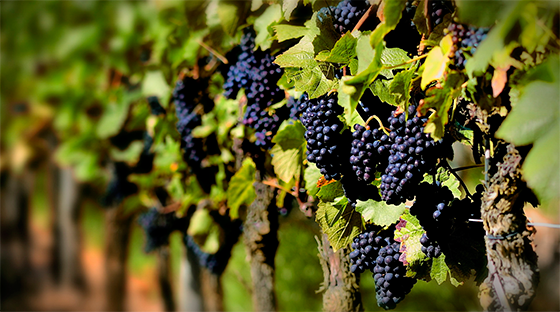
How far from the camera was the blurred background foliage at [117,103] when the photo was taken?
1966 mm

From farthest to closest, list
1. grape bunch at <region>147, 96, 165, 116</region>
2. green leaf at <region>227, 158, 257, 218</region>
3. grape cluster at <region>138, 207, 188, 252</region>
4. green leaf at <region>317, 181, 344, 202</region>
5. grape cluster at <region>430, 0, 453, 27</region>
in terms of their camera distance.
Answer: grape cluster at <region>138, 207, 188, 252</region>, grape bunch at <region>147, 96, 165, 116</region>, green leaf at <region>227, 158, 257, 218</region>, green leaf at <region>317, 181, 344, 202</region>, grape cluster at <region>430, 0, 453, 27</region>

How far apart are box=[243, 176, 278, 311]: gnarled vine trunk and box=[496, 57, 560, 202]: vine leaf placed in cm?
95

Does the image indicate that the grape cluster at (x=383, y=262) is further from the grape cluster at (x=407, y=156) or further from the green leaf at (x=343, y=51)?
the green leaf at (x=343, y=51)

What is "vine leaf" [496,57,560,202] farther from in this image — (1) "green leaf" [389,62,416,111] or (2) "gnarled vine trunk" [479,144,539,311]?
(1) "green leaf" [389,62,416,111]

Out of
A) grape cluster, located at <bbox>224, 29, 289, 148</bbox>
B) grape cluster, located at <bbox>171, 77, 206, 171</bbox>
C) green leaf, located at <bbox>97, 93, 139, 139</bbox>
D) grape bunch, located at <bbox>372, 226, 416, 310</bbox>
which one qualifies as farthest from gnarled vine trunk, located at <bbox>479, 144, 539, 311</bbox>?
green leaf, located at <bbox>97, 93, 139, 139</bbox>

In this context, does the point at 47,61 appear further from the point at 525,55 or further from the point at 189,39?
the point at 525,55

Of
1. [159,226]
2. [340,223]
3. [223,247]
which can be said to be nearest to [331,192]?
[340,223]

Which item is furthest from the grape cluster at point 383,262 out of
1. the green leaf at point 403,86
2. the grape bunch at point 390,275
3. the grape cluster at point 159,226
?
the grape cluster at point 159,226

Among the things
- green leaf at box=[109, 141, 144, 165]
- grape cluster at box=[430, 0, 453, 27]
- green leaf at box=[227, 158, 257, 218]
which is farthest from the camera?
green leaf at box=[109, 141, 144, 165]

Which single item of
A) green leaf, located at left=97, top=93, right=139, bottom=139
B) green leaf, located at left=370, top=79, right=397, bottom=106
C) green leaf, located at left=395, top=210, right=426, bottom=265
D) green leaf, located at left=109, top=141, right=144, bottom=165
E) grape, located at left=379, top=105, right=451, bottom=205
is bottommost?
green leaf, located at left=109, top=141, right=144, bottom=165

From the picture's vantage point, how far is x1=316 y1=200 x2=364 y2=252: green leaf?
3.68 feet

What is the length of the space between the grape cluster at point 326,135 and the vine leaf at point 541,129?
35 cm

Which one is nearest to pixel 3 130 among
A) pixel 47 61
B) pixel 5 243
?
pixel 47 61

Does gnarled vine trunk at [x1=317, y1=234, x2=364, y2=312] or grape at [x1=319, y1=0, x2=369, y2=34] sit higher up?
grape at [x1=319, y1=0, x2=369, y2=34]
